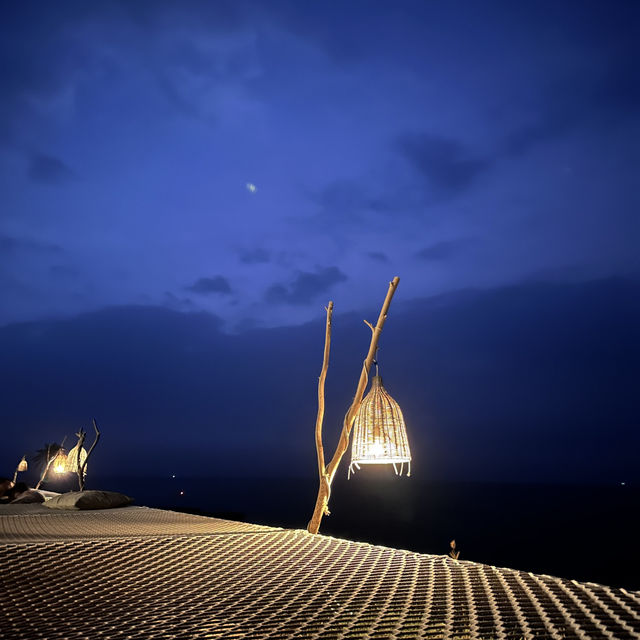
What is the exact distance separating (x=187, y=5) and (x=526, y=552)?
33994 mm

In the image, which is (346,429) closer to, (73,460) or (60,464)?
(73,460)

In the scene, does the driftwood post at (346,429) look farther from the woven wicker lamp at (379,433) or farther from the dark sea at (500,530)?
the dark sea at (500,530)

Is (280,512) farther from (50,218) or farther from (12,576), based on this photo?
(12,576)

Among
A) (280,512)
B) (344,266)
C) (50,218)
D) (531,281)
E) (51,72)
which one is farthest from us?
(531,281)

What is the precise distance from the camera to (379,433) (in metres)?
3.32

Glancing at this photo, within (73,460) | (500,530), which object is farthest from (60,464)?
(500,530)

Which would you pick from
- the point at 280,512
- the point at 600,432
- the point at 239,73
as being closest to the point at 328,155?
the point at 239,73

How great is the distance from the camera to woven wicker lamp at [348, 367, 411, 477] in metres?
3.29

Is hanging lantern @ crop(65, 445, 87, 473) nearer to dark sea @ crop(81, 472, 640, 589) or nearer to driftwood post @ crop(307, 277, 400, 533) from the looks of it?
driftwood post @ crop(307, 277, 400, 533)

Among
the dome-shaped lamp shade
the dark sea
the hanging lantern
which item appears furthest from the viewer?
the dark sea

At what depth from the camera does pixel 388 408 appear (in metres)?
3.37

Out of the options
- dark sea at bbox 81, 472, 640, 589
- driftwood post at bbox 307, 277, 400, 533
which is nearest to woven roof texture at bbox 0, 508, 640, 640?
driftwood post at bbox 307, 277, 400, 533

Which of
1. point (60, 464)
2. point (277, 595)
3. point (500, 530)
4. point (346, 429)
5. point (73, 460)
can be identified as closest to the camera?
point (277, 595)

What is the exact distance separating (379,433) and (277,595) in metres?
1.94
